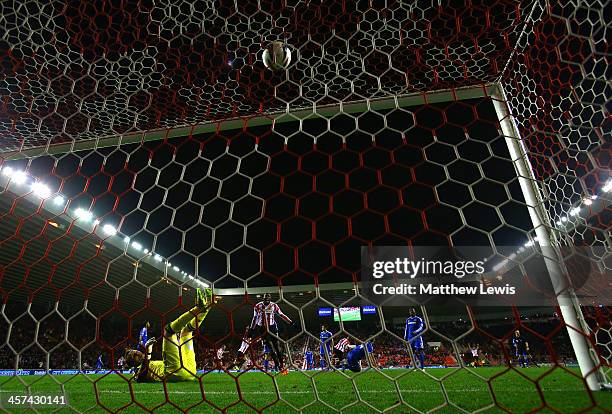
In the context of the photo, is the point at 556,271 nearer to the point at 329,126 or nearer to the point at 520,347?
the point at 329,126

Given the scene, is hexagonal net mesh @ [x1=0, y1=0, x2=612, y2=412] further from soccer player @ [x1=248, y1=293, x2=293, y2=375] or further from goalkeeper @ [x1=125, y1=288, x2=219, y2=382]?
soccer player @ [x1=248, y1=293, x2=293, y2=375]

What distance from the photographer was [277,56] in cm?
220

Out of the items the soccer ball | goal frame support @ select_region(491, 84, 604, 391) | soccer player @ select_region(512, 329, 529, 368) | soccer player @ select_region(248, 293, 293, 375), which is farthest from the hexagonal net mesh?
soccer player @ select_region(512, 329, 529, 368)

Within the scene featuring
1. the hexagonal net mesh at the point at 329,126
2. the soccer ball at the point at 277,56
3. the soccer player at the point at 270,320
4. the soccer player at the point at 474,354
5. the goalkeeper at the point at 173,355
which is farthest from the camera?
the soccer player at the point at 474,354

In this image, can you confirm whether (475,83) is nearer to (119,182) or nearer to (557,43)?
(557,43)

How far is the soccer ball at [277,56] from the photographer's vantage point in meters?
2.20

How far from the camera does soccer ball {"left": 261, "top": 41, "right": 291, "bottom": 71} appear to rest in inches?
86.6

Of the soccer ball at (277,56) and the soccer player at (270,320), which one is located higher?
the soccer ball at (277,56)

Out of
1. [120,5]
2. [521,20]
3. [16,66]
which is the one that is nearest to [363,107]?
[521,20]

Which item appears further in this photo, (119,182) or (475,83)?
(119,182)

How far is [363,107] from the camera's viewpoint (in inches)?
84.8

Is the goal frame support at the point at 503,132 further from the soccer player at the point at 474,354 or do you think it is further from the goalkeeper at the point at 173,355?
the soccer player at the point at 474,354

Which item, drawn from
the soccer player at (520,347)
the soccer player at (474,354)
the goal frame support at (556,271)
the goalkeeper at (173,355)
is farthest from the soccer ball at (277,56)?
the soccer player at (474,354)

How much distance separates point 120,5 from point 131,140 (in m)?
0.85
